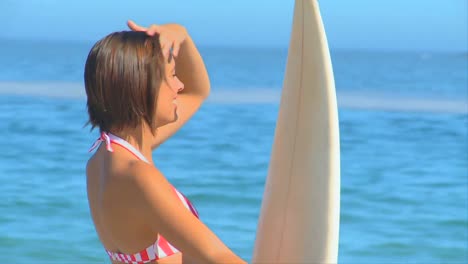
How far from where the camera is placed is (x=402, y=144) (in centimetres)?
1073

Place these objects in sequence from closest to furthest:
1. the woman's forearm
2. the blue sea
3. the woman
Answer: the woman, the woman's forearm, the blue sea

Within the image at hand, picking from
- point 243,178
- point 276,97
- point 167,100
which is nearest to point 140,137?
point 167,100

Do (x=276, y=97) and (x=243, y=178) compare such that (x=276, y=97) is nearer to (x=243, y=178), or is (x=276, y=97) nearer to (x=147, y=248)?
(x=243, y=178)

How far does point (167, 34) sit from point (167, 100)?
0.72ft

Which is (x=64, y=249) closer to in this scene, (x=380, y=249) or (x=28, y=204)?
(x=28, y=204)

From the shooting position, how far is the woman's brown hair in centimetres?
169

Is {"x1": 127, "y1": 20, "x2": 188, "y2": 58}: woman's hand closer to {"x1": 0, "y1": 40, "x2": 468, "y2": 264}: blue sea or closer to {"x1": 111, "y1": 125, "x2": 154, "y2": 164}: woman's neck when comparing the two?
{"x1": 111, "y1": 125, "x2": 154, "y2": 164}: woman's neck

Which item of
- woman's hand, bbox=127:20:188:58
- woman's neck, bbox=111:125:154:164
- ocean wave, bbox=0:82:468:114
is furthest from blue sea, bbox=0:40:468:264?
woman's neck, bbox=111:125:154:164

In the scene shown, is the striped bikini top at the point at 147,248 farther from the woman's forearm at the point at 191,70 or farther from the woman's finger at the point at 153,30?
the woman's forearm at the point at 191,70

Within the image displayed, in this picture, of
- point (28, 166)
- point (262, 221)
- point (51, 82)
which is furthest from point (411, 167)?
point (51, 82)

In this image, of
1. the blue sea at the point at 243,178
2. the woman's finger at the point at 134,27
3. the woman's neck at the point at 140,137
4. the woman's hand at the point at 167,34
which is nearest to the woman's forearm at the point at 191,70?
the woman's hand at the point at 167,34

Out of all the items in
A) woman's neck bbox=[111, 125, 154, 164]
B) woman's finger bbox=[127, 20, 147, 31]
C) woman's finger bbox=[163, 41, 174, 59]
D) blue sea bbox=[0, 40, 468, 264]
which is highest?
blue sea bbox=[0, 40, 468, 264]

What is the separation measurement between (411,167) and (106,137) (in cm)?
772

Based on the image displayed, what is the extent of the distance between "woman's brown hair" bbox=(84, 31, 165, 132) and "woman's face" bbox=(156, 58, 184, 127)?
1 centimetres
